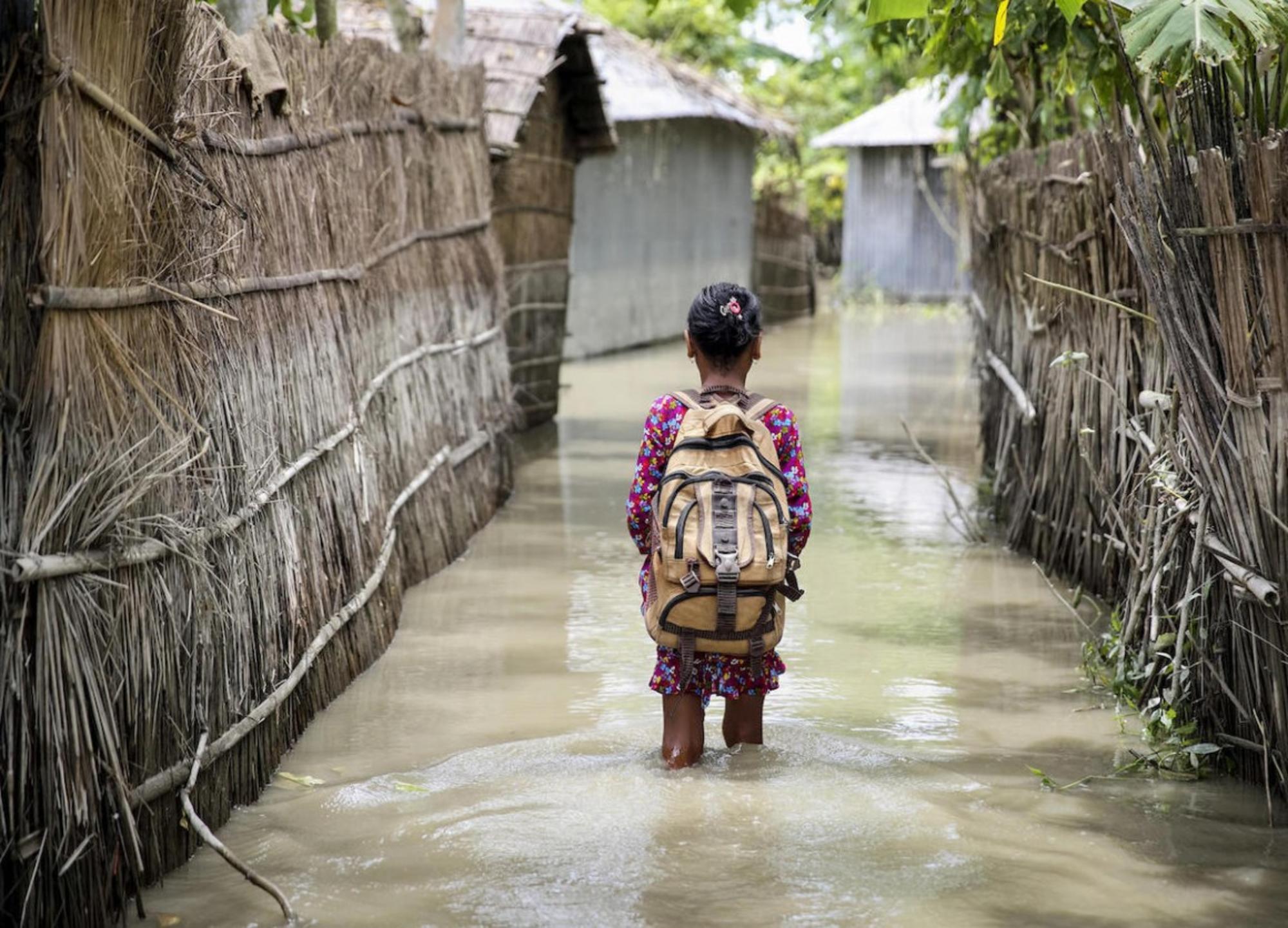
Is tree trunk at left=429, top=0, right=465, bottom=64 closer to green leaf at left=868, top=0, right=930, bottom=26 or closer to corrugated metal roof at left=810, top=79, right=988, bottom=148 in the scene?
green leaf at left=868, top=0, right=930, bottom=26

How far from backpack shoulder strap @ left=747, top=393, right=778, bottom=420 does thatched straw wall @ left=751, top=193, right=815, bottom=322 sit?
61.7ft

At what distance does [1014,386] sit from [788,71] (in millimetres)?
25831

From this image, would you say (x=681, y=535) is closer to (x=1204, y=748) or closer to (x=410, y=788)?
(x=410, y=788)

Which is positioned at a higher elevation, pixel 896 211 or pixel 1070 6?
pixel 896 211

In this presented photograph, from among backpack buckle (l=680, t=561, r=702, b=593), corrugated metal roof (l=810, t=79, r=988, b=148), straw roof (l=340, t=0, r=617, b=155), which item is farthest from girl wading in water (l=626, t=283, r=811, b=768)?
corrugated metal roof (l=810, t=79, r=988, b=148)

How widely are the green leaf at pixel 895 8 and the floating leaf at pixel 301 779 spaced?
8.41 ft

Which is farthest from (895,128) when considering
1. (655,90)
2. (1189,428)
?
(1189,428)

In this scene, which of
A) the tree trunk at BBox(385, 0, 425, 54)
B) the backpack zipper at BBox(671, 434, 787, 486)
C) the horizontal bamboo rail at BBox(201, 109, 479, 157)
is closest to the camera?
the backpack zipper at BBox(671, 434, 787, 486)

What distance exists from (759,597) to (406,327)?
3.46 metres

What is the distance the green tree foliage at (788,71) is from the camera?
27.5 meters

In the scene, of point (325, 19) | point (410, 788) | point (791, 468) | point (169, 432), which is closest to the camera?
point (169, 432)

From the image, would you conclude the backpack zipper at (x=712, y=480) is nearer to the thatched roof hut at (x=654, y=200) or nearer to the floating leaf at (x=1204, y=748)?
the floating leaf at (x=1204, y=748)

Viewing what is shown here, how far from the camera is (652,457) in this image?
13.6 feet

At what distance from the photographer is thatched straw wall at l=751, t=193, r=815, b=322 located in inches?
926
